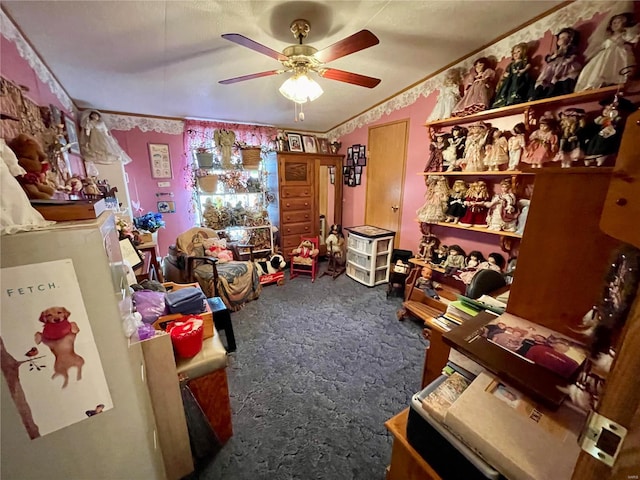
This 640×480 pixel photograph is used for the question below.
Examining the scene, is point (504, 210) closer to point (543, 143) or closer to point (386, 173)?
point (543, 143)

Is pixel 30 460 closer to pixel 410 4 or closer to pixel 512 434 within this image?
pixel 512 434

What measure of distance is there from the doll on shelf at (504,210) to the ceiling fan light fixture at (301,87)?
171 centimetres

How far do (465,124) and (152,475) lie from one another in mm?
3201

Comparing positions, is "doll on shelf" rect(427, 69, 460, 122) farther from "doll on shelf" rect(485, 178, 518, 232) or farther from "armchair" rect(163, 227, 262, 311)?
"armchair" rect(163, 227, 262, 311)

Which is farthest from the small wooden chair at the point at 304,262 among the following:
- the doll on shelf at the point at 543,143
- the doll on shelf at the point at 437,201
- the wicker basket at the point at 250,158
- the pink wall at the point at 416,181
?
the doll on shelf at the point at 543,143

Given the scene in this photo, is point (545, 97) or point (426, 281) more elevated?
point (545, 97)

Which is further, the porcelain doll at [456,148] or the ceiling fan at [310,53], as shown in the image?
the porcelain doll at [456,148]

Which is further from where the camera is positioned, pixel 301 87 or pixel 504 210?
pixel 504 210

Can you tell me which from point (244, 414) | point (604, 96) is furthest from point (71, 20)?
point (604, 96)

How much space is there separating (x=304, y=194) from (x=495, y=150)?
Result: 251cm

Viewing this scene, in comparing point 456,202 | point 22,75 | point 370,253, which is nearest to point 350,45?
point 456,202

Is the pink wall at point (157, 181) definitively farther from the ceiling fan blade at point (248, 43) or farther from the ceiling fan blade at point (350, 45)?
the ceiling fan blade at point (350, 45)

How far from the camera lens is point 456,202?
7.93 feet

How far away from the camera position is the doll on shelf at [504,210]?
2.04 meters
